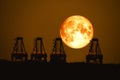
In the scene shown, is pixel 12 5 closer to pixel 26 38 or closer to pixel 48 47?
pixel 26 38

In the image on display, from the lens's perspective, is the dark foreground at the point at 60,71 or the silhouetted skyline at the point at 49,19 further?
the silhouetted skyline at the point at 49,19

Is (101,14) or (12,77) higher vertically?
(101,14)

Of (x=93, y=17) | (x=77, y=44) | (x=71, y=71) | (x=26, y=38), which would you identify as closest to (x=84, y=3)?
(x=93, y=17)

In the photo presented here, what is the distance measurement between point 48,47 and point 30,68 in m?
8.21

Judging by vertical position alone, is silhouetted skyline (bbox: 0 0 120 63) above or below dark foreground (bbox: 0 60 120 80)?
above

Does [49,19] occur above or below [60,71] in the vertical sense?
above

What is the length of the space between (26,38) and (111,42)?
3459mm

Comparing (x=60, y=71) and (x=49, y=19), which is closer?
(x=60, y=71)

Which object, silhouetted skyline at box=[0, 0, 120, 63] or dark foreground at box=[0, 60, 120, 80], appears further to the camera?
silhouetted skyline at box=[0, 0, 120, 63]

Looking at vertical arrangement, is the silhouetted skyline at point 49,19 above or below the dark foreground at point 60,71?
above

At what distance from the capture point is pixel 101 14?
1145 centimetres

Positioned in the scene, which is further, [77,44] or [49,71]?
[77,44]

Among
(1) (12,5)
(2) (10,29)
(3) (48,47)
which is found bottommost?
(3) (48,47)

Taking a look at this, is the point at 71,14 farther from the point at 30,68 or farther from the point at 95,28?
the point at 30,68
